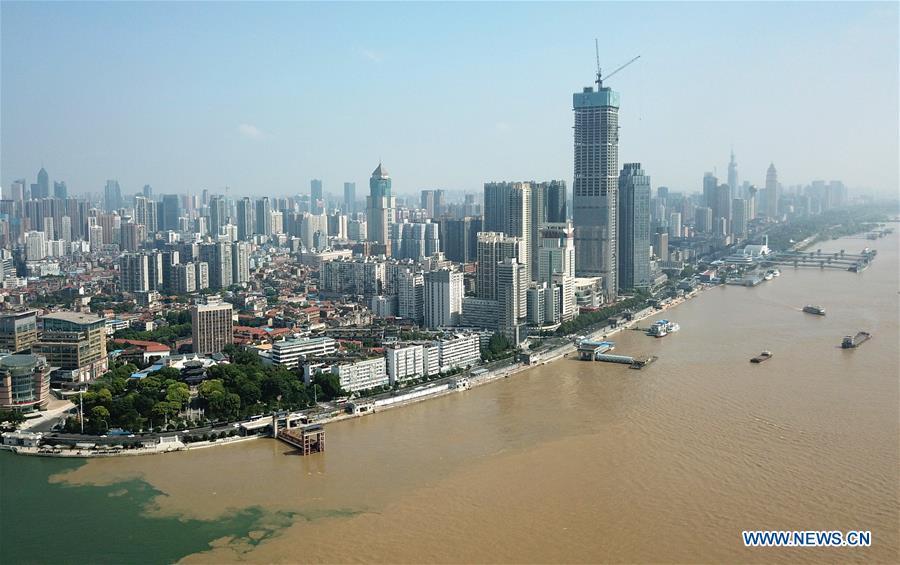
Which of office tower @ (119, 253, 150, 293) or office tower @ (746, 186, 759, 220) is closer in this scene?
office tower @ (119, 253, 150, 293)

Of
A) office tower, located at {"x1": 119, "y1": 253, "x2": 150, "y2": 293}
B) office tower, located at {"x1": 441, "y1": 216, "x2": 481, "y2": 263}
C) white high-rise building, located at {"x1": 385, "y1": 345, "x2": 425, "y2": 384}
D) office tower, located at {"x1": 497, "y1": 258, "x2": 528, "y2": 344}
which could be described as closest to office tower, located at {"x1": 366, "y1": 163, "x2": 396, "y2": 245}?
office tower, located at {"x1": 441, "y1": 216, "x2": 481, "y2": 263}

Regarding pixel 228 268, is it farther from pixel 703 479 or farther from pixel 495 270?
pixel 703 479

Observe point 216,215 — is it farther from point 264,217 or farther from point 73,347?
point 73,347

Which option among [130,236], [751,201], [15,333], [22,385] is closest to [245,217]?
[130,236]

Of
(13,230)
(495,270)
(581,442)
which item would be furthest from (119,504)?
(13,230)

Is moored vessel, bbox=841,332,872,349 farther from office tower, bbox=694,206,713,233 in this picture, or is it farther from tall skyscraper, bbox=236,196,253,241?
tall skyscraper, bbox=236,196,253,241

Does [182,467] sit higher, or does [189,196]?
[189,196]
